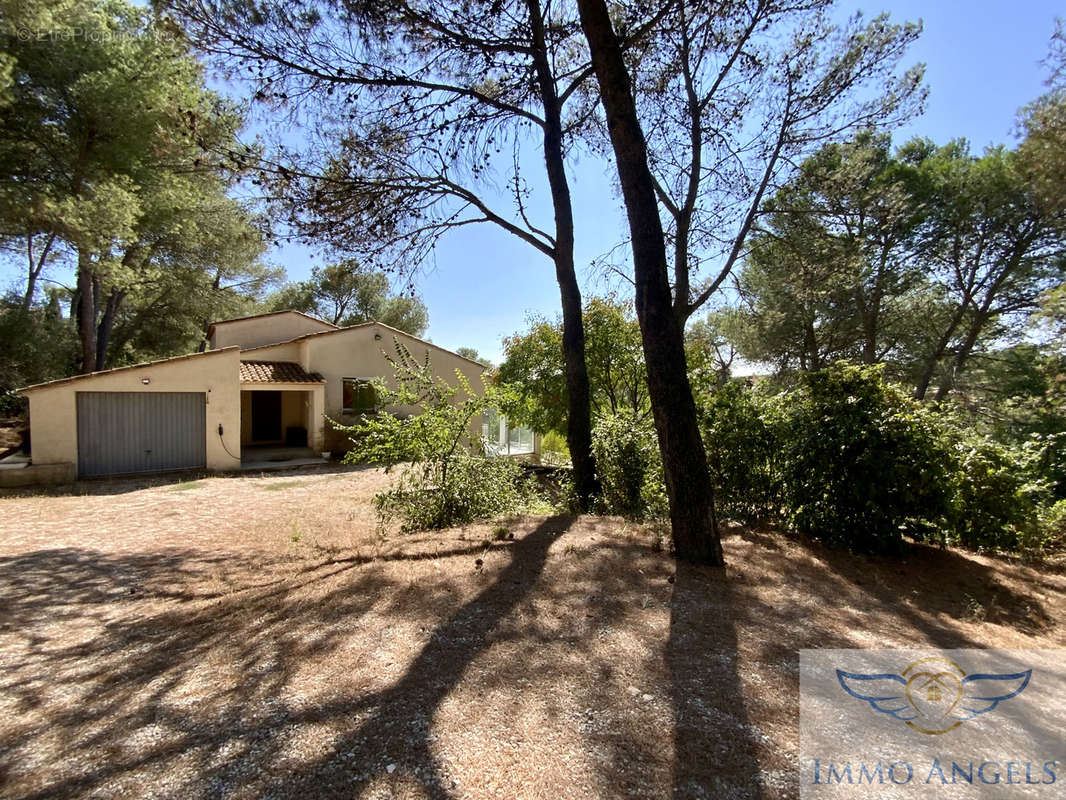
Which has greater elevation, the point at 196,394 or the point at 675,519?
the point at 196,394

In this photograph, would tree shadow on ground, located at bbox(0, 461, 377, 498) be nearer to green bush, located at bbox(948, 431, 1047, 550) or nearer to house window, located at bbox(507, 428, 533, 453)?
house window, located at bbox(507, 428, 533, 453)

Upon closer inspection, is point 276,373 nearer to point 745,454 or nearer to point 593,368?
point 593,368

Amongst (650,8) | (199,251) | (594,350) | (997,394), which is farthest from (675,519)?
(199,251)

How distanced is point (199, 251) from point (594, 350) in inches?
640

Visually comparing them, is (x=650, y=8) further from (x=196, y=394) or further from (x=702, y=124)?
(x=196, y=394)

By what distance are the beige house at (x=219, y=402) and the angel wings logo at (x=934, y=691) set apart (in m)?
5.72

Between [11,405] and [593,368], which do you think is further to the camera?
[11,405]

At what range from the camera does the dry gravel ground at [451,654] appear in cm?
202

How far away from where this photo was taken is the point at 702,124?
22.6 feet

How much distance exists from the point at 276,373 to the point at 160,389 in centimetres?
358

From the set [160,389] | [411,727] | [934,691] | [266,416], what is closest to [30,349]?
[266,416]

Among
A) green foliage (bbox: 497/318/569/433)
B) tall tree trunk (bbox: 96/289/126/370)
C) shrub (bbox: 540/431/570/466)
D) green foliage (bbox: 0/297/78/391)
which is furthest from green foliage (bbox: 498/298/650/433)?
green foliage (bbox: 0/297/78/391)

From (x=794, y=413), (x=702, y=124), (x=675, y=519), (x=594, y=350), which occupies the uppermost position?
(x=702, y=124)

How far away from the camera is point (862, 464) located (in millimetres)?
5133
